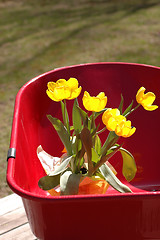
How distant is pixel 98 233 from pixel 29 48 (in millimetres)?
2975

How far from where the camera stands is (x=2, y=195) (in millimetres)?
2104

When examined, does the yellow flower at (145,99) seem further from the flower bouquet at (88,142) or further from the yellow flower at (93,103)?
the yellow flower at (93,103)

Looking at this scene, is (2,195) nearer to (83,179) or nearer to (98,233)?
(83,179)

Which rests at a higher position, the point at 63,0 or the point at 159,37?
the point at 63,0

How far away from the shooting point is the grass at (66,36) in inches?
136

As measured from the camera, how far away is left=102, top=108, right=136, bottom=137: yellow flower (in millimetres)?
1103

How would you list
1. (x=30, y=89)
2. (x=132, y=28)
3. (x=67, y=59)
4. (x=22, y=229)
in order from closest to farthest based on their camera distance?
1. (x=30, y=89)
2. (x=22, y=229)
3. (x=67, y=59)
4. (x=132, y=28)

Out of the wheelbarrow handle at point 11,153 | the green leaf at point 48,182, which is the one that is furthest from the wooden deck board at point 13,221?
the wheelbarrow handle at point 11,153

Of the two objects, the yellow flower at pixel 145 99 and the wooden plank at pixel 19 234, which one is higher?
the yellow flower at pixel 145 99

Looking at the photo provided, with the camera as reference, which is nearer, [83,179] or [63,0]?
[83,179]

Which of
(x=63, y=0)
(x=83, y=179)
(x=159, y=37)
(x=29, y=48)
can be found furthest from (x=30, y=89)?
(x=63, y=0)

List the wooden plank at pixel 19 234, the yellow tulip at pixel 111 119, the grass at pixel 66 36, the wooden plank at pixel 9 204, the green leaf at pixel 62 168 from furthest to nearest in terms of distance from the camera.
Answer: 1. the grass at pixel 66 36
2. the wooden plank at pixel 9 204
3. the wooden plank at pixel 19 234
4. the green leaf at pixel 62 168
5. the yellow tulip at pixel 111 119

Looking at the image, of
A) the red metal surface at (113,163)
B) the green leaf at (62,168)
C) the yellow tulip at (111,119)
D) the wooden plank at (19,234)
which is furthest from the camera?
the wooden plank at (19,234)

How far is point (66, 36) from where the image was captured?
4078 millimetres
